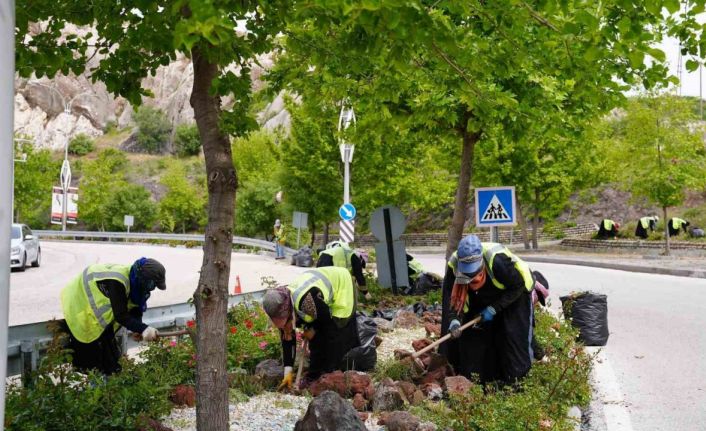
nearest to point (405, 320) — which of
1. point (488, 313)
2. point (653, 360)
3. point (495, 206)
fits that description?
point (495, 206)

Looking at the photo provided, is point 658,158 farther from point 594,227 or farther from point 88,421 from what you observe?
point 88,421

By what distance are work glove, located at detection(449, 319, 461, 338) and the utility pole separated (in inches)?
183

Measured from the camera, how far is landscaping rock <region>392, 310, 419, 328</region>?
31.8ft

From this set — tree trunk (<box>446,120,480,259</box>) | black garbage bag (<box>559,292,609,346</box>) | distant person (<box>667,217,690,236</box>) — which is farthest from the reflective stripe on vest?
distant person (<box>667,217,690,236</box>)

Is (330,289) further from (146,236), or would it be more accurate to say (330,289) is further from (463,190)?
(146,236)

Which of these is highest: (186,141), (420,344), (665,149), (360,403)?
(186,141)

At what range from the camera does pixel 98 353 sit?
20.2 ft

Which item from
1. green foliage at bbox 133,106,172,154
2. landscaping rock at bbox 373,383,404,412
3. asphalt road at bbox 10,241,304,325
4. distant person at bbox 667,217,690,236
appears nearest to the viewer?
landscaping rock at bbox 373,383,404,412

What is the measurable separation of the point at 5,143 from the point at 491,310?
481 centimetres

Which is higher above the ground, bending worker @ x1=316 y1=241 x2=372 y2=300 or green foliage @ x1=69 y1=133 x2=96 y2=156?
green foliage @ x1=69 y1=133 x2=96 y2=156

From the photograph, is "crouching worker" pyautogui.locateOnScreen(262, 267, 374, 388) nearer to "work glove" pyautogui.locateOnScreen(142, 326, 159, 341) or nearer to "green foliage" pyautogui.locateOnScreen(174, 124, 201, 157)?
"work glove" pyautogui.locateOnScreen(142, 326, 159, 341)

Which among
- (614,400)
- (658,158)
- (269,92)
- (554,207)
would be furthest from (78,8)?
(554,207)

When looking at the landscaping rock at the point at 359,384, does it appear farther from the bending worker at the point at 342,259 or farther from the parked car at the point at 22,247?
the parked car at the point at 22,247

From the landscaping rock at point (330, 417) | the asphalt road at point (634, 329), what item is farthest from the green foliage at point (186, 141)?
the landscaping rock at point (330, 417)
